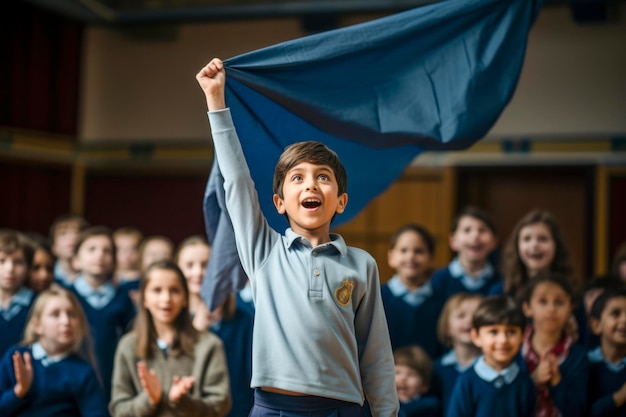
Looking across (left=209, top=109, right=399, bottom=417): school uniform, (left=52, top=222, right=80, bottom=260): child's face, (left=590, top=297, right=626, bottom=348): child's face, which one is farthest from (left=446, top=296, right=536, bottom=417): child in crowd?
(left=52, top=222, right=80, bottom=260): child's face

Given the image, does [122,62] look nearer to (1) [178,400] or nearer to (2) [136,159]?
(2) [136,159]

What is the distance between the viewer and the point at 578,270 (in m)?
8.38

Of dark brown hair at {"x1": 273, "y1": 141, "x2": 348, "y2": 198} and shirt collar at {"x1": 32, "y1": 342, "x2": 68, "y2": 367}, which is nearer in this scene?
dark brown hair at {"x1": 273, "y1": 141, "x2": 348, "y2": 198}

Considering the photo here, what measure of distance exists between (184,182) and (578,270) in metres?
4.11

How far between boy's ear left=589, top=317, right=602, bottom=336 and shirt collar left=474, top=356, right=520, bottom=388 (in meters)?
0.72

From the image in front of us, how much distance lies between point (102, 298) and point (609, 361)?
2.73m

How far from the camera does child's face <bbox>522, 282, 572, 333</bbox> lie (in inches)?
160

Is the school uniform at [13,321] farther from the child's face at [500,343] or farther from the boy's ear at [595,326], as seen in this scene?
the boy's ear at [595,326]

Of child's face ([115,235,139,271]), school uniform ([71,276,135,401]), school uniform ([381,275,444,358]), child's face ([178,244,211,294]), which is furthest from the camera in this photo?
child's face ([115,235,139,271])

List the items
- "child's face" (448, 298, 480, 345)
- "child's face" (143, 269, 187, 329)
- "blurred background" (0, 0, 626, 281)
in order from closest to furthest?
1. "child's face" (143, 269, 187, 329)
2. "child's face" (448, 298, 480, 345)
3. "blurred background" (0, 0, 626, 281)

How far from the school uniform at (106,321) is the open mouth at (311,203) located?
2.78 metres

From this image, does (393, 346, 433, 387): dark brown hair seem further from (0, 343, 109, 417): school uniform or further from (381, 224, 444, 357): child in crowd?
(0, 343, 109, 417): school uniform

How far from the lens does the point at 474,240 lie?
4.91 m

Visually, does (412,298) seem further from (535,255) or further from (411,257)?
(535,255)
